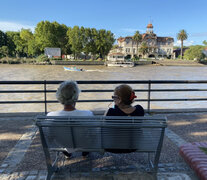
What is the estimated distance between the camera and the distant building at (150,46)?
103m

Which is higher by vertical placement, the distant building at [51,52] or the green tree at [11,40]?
the green tree at [11,40]

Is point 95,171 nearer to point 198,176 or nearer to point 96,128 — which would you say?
point 96,128

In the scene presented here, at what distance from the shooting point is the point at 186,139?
416 centimetres

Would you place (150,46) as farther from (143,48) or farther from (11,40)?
(11,40)

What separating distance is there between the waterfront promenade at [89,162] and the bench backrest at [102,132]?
490 mm

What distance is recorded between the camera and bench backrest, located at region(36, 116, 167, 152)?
2223 mm

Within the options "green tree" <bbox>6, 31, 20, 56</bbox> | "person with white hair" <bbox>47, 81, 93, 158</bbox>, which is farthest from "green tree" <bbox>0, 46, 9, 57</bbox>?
"person with white hair" <bbox>47, 81, 93, 158</bbox>

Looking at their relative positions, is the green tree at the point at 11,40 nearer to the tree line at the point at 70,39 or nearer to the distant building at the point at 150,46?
the tree line at the point at 70,39

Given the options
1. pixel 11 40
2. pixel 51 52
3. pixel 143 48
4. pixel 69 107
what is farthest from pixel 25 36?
pixel 69 107

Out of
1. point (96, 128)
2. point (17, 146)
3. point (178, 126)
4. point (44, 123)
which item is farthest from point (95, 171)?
point (178, 126)

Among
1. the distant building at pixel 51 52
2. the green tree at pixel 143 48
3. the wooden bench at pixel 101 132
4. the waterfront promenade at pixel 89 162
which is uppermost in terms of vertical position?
the green tree at pixel 143 48

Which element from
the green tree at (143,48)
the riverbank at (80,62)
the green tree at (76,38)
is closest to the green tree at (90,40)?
the green tree at (76,38)

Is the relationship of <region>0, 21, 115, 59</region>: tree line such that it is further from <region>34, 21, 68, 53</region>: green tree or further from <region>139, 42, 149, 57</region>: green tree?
<region>139, 42, 149, 57</region>: green tree

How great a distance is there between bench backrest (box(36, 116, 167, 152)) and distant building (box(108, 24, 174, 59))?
99.0 m
